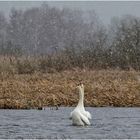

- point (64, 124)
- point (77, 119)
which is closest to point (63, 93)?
point (64, 124)

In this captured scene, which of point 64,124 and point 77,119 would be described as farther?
point 64,124

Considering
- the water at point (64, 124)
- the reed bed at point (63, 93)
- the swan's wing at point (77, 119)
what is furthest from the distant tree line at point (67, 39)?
the swan's wing at point (77, 119)

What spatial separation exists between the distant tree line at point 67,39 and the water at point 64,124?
624 inches

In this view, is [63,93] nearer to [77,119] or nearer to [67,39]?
[77,119]

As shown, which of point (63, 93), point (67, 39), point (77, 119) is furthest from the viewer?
point (67, 39)

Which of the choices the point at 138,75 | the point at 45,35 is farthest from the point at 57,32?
the point at 138,75

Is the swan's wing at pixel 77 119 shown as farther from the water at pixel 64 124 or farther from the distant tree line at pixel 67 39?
the distant tree line at pixel 67 39

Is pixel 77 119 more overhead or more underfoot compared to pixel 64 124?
more overhead

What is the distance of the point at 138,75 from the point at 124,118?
1129 centimetres

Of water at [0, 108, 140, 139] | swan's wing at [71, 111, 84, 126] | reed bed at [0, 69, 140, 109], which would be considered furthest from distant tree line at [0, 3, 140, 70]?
swan's wing at [71, 111, 84, 126]

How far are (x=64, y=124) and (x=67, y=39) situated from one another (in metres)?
92.8

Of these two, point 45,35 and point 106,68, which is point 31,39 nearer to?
point 45,35

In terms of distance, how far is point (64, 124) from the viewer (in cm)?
1772

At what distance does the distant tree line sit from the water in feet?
52.0
